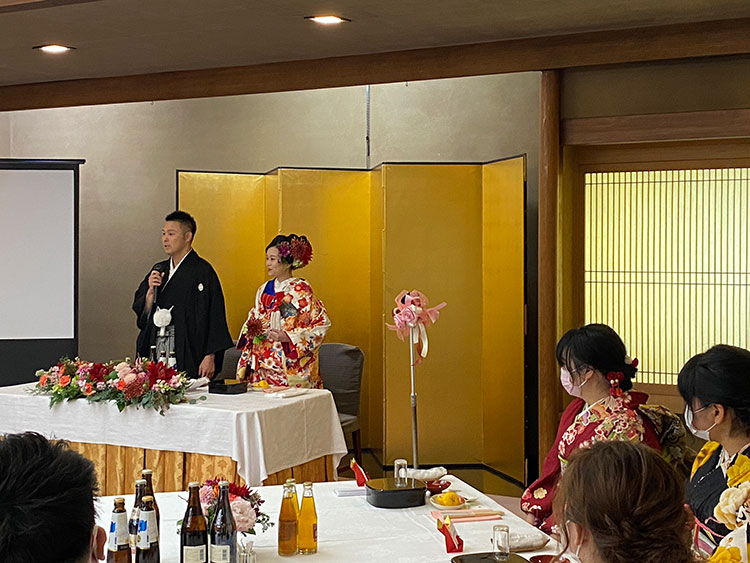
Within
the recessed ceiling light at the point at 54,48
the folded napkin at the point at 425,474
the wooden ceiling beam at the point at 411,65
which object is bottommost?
the folded napkin at the point at 425,474

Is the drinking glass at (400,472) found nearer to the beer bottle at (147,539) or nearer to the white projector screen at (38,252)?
the beer bottle at (147,539)

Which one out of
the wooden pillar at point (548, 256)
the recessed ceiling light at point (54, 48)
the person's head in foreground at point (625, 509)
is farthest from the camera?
the recessed ceiling light at point (54, 48)

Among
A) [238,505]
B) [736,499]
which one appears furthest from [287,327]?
[736,499]

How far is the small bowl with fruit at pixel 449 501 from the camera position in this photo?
119 inches

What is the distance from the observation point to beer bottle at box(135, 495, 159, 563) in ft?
7.99

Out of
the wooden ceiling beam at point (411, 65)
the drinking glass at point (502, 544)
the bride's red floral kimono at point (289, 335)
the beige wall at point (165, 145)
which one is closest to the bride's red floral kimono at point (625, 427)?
the drinking glass at point (502, 544)

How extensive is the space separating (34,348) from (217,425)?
295cm

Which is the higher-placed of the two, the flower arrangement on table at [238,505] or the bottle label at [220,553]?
the flower arrangement on table at [238,505]

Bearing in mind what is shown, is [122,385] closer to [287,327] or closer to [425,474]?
[287,327]

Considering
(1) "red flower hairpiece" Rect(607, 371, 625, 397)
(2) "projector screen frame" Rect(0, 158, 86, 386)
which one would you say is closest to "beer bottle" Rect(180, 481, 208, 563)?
(1) "red flower hairpiece" Rect(607, 371, 625, 397)

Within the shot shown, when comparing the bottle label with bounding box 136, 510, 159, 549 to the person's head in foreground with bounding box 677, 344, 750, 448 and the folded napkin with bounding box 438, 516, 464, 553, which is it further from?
the person's head in foreground with bounding box 677, 344, 750, 448

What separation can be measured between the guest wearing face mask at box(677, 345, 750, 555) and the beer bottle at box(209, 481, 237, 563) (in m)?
1.26

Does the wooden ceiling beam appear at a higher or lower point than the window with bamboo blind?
higher

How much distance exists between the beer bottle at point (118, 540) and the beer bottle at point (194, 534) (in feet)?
0.47
